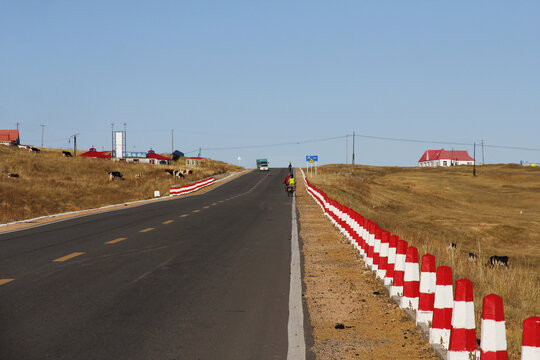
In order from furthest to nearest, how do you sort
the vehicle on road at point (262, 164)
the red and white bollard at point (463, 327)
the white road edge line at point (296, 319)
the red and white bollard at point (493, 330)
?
the vehicle on road at point (262, 164) → the white road edge line at point (296, 319) → the red and white bollard at point (463, 327) → the red and white bollard at point (493, 330)

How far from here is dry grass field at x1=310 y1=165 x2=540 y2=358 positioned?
10086mm

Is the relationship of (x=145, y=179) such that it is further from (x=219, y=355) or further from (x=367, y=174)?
(x=219, y=355)

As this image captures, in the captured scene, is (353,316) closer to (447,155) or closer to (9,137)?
(9,137)

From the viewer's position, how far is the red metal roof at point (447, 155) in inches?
6939

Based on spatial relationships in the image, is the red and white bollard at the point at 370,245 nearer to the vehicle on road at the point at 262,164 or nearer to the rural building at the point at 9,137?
the vehicle on road at the point at 262,164

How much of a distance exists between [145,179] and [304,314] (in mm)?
57242

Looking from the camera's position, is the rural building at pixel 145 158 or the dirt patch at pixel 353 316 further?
the rural building at pixel 145 158

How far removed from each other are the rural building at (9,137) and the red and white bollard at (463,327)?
473 ft

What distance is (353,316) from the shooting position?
746cm

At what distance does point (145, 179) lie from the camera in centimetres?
6303

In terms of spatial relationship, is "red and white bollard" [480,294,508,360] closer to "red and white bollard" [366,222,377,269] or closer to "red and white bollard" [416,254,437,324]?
"red and white bollard" [416,254,437,324]

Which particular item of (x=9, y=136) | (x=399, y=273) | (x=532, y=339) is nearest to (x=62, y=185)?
(x=399, y=273)

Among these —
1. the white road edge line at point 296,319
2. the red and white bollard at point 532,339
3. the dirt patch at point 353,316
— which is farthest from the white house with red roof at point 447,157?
the red and white bollard at point 532,339

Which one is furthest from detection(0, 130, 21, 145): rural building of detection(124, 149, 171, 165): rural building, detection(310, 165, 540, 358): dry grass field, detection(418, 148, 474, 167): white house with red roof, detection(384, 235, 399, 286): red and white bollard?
detection(384, 235, 399, 286): red and white bollard
